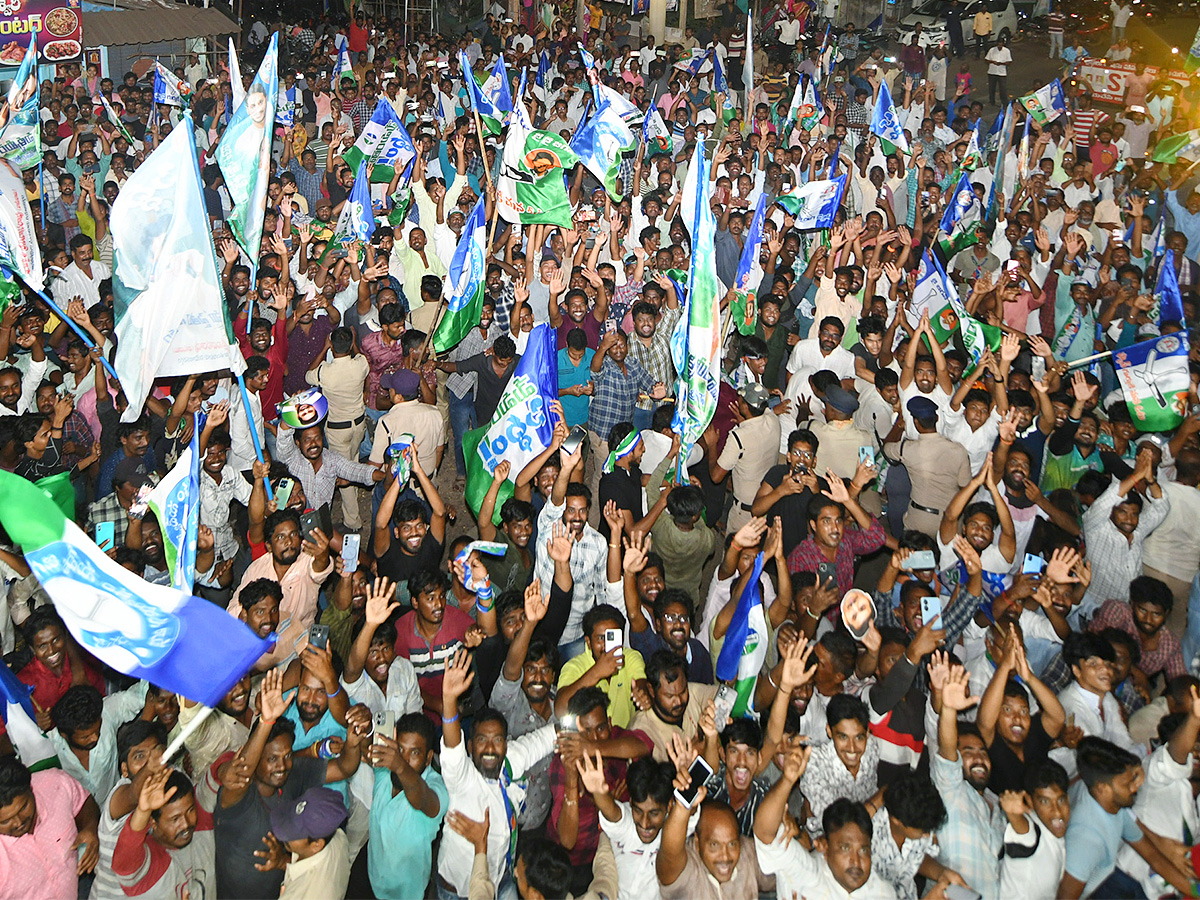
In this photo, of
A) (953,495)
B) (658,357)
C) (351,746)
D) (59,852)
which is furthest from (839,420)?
(59,852)

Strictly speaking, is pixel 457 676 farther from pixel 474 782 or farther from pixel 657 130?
pixel 657 130

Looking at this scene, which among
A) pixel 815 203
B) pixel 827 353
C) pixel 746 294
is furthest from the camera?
pixel 815 203

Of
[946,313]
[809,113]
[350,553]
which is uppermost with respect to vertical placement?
[809,113]

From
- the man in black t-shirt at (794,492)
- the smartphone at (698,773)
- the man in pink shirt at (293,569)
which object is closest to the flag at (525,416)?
the man in pink shirt at (293,569)

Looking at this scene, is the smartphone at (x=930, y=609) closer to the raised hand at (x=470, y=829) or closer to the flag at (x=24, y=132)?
the raised hand at (x=470, y=829)

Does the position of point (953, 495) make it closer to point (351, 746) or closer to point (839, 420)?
point (839, 420)

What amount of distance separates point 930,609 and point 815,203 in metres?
6.00

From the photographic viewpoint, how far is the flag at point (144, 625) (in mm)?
3951

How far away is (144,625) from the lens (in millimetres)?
4008

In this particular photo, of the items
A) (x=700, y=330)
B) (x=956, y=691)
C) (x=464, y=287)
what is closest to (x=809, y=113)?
(x=464, y=287)

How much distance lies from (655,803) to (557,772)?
0.63 meters

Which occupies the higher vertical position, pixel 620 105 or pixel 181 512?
pixel 620 105

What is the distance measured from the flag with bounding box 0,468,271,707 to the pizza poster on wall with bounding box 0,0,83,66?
14.7 metres

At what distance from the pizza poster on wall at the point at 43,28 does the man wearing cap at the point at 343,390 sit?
38.9 ft
